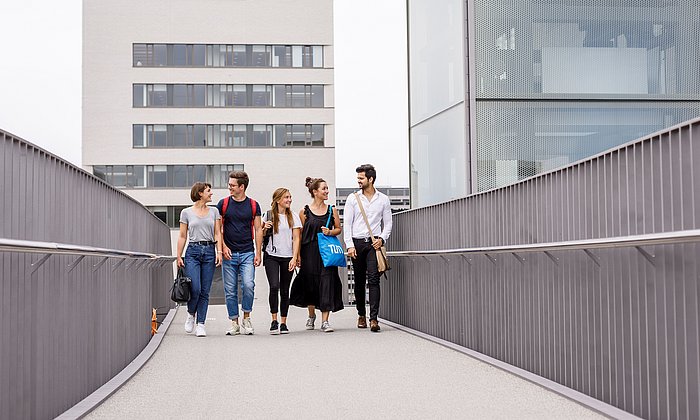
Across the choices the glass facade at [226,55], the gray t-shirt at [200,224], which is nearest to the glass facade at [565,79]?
the gray t-shirt at [200,224]

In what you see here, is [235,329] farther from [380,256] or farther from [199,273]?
[380,256]

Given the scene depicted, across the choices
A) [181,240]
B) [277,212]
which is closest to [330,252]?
[277,212]

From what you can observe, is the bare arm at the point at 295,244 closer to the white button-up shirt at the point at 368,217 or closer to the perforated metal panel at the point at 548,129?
the white button-up shirt at the point at 368,217

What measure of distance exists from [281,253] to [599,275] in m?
7.05

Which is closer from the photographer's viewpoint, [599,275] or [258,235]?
[599,275]

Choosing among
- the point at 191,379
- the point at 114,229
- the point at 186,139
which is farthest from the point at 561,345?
the point at 186,139

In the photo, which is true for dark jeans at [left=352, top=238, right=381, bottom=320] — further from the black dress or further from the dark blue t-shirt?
the dark blue t-shirt

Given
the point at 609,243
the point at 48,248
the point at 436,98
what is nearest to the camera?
the point at 48,248

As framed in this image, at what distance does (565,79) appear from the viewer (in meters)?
13.1

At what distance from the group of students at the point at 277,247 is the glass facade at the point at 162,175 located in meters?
59.8

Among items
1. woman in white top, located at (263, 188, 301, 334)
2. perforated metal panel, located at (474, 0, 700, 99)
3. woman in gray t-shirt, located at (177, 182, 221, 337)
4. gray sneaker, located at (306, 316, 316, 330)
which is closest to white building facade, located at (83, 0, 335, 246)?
gray sneaker, located at (306, 316, 316, 330)

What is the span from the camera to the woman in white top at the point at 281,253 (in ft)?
43.8

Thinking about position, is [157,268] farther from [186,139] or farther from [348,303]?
[186,139]

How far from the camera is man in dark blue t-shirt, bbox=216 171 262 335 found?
42.9 feet
